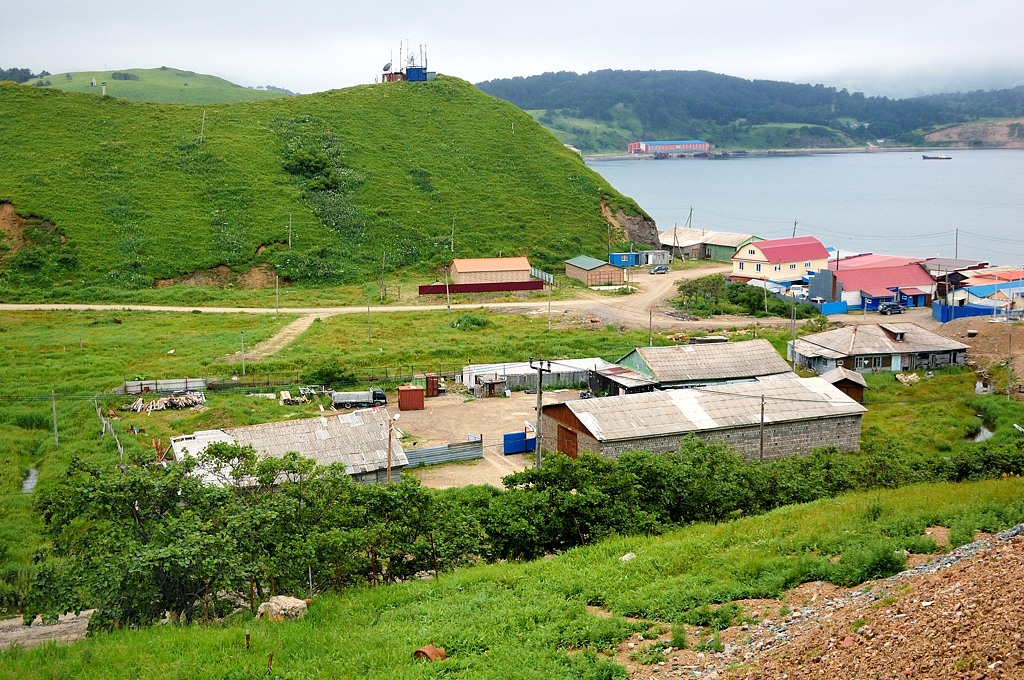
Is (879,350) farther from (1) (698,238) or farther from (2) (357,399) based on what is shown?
(1) (698,238)

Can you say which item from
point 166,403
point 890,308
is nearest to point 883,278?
point 890,308

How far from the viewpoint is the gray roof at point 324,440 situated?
27438mm

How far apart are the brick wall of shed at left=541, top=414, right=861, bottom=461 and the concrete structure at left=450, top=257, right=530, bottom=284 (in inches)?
1437

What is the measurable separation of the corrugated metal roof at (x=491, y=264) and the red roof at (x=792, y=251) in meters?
19.2

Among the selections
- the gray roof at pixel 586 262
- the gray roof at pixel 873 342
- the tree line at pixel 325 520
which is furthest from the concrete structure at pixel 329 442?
the gray roof at pixel 586 262

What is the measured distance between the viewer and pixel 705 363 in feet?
126

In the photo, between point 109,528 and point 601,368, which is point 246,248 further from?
point 109,528

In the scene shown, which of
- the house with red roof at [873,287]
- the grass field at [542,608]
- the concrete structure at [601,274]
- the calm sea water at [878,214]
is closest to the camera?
the grass field at [542,608]

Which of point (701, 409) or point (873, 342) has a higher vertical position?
point (873, 342)

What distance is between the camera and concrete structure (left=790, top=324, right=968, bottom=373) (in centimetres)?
4391

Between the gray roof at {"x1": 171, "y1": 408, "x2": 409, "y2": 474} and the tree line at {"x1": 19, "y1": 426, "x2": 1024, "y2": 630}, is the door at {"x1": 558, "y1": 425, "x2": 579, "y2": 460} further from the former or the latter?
the tree line at {"x1": 19, "y1": 426, "x2": 1024, "y2": 630}

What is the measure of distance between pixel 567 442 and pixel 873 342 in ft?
71.6

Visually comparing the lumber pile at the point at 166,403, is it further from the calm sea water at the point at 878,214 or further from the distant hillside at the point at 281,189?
the calm sea water at the point at 878,214

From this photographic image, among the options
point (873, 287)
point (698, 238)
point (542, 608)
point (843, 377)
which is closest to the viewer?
point (542, 608)
